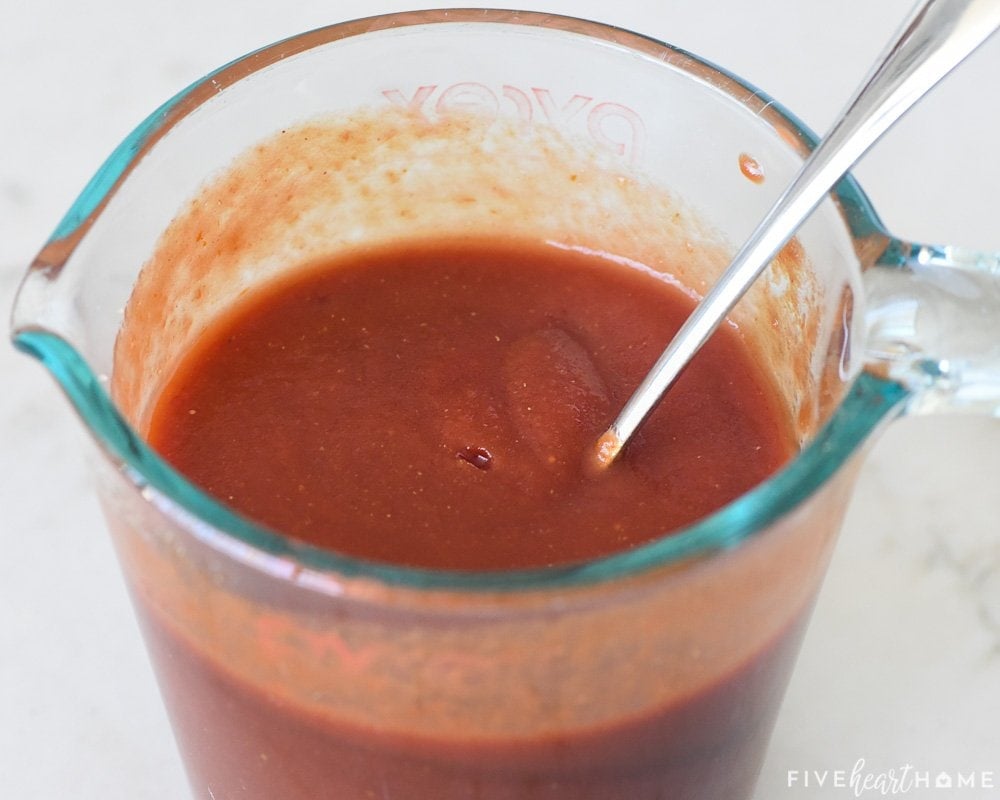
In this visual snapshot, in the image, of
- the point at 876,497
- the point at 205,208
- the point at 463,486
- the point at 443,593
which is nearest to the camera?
the point at 443,593

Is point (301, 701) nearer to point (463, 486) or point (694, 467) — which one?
point (463, 486)

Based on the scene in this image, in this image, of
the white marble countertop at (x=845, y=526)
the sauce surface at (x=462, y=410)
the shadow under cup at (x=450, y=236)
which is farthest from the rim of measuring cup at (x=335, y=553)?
the white marble countertop at (x=845, y=526)

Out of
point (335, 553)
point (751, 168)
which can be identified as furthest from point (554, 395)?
point (335, 553)

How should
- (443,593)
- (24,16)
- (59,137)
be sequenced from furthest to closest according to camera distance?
(24,16)
(59,137)
(443,593)

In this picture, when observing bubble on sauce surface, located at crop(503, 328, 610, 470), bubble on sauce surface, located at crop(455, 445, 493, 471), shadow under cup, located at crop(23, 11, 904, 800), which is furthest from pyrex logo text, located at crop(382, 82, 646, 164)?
bubble on sauce surface, located at crop(455, 445, 493, 471)

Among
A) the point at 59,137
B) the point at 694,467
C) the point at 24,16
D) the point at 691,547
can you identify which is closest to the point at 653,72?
the point at 694,467

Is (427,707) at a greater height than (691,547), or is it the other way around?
(691,547)

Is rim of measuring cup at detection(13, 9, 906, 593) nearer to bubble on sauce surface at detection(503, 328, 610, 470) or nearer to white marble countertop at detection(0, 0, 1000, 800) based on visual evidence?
bubble on sauce surface at detection(503, 328, 610, 470)
